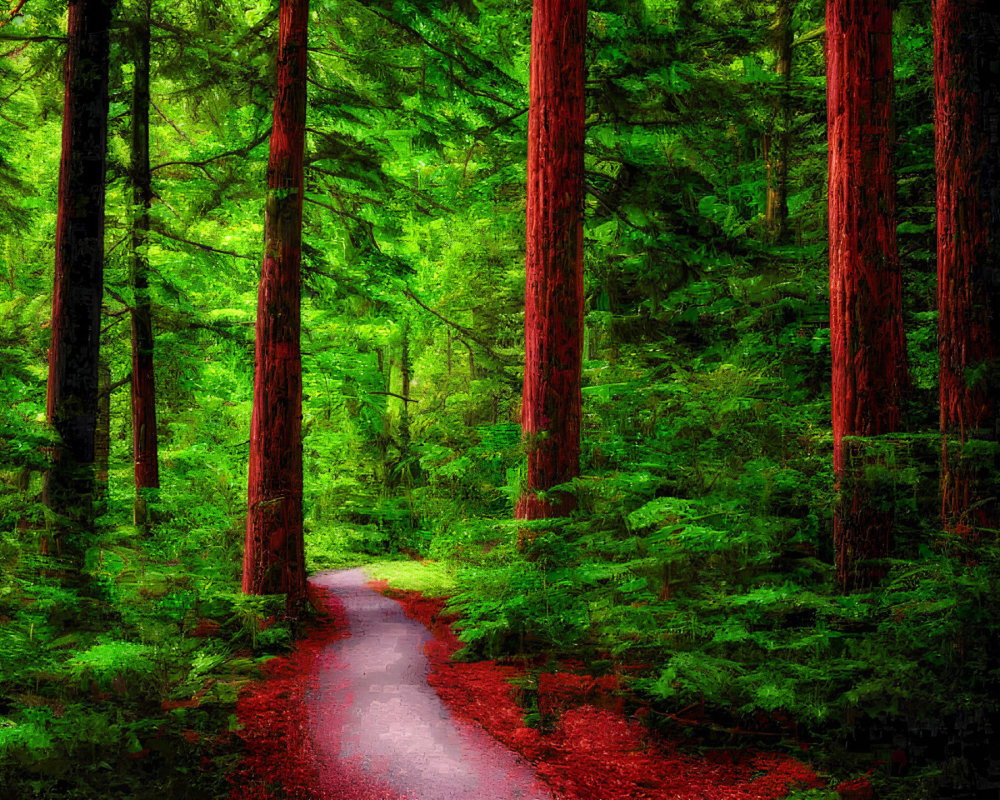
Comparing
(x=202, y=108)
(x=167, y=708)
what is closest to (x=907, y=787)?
(x=167, y=708)

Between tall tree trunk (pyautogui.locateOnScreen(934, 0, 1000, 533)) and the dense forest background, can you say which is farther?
tall tree trunk (pyautogui.locateOnScreen(934, 0, 1000, 533))

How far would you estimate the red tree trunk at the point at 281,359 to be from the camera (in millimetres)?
9062

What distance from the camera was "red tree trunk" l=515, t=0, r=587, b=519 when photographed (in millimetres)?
7898

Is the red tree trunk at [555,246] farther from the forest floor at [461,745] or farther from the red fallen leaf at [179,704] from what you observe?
the red fallen leaf at [179,704]

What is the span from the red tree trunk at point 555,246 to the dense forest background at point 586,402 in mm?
476

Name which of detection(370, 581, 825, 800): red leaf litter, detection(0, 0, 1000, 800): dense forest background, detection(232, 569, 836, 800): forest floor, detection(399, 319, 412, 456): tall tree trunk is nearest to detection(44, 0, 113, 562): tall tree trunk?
detection(0, 0, 1000, 800): dense forest background

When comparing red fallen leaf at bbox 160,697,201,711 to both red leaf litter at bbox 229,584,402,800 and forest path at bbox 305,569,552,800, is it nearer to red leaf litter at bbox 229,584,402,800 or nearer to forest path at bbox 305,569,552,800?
red leaf litter at bbox 229,584,402,800

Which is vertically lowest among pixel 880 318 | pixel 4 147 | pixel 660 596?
pixel 660 596

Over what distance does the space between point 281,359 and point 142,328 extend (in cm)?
534

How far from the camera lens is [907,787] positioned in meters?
3.79

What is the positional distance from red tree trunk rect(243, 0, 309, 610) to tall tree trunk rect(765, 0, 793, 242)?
25.2 ft

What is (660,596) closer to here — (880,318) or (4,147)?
(880,318)

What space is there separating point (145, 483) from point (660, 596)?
11174mm

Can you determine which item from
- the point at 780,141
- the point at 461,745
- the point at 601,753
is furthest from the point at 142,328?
the point at 780,141
